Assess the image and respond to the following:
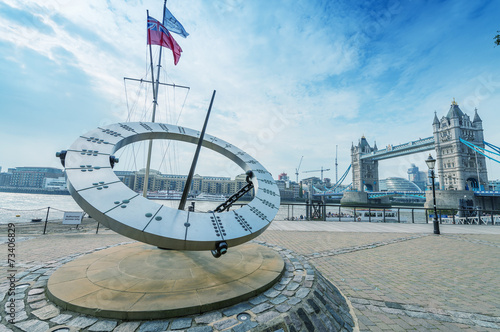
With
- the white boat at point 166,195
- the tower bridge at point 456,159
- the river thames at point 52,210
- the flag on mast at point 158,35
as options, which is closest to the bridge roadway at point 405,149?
the tower bridge at point 456,159

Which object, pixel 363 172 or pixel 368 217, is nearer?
pixel 368 217

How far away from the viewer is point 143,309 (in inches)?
93.9

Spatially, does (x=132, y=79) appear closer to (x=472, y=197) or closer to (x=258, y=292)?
(x=258, y=292)

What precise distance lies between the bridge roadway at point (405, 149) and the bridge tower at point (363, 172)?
124 inches

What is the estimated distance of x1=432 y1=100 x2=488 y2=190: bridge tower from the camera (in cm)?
4709

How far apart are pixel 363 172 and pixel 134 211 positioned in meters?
90.6

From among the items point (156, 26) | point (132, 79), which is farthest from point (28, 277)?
point (132, 79)

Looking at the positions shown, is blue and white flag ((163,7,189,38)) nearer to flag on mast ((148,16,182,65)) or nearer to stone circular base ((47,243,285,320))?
flag on mast ((148,16,182,65))

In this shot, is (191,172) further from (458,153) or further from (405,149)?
(405,149)

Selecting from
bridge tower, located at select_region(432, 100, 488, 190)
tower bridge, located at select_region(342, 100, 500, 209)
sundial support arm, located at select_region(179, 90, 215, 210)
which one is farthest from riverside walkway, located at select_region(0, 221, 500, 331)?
bridge tower, located at select_region(432, 100, 488, 190)

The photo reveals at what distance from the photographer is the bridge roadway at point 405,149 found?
58.1m

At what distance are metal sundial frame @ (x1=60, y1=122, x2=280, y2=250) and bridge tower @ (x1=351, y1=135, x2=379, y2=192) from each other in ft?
277

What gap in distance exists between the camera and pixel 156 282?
309 cm

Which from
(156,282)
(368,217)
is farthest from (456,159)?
(156,282)
